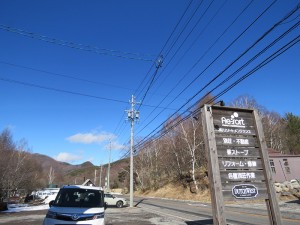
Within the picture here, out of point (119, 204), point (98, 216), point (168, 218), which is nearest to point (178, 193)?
point (119, 204)

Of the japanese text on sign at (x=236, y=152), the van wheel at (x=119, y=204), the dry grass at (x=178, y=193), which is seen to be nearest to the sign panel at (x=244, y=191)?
the japanese text on sign at (x=236, y=152)

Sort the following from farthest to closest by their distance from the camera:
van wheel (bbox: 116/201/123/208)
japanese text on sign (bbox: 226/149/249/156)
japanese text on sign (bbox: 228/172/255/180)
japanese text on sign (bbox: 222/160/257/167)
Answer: van wheel (bbox: 116/201/123/208) → japanese text on sign (bbox: 226/149/249/156) → japanese text on sign (bbox: 222/160/257/167) → japanese text on sign (bbox: 228/172/255/180)

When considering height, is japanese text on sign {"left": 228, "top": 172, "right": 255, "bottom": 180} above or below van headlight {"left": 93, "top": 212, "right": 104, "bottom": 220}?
above

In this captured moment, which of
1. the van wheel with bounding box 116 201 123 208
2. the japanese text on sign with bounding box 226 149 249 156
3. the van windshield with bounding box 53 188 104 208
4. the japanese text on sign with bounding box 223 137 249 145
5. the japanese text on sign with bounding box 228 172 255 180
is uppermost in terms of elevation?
the japanese text on sign with bounding box 223 137 249 145

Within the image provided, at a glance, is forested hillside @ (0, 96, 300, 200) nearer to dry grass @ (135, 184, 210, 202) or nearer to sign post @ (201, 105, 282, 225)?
dry grass @ (135, 184, 210, 202)

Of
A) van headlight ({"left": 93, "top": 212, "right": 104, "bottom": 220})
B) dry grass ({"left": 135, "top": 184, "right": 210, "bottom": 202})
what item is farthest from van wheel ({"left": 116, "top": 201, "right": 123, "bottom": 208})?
van headlight ({"left": 93, "top": 212, "right": 104, "bottom": 220})

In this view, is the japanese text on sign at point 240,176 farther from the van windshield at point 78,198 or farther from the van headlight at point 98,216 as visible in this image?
the van windshield at point 78,198

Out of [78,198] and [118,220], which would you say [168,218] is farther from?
[78,198]

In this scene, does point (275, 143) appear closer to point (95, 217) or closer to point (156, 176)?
point (156, 176)

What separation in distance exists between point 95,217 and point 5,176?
42.5 m

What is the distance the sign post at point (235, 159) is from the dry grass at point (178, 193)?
105 ft

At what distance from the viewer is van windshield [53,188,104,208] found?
1002 cm

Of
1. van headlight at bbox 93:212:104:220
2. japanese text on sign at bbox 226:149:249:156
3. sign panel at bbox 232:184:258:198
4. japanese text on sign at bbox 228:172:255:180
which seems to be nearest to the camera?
sign panel at bbox 232:184:258:198

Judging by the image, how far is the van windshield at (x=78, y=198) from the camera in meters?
10.0
